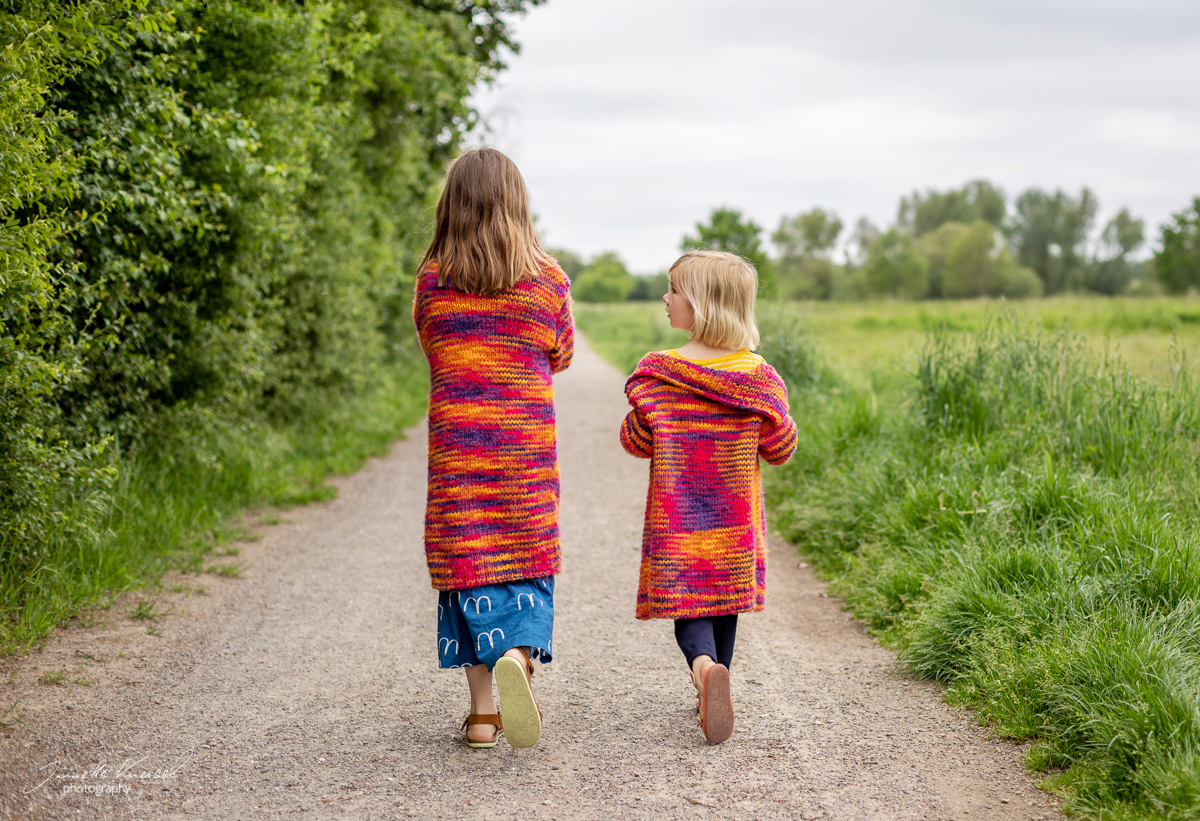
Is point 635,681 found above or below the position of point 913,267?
below

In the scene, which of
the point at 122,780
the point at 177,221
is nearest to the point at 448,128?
the point at 177,221

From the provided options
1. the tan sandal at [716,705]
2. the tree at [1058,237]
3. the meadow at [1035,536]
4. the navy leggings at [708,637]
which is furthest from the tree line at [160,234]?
the tree at [1058,237]

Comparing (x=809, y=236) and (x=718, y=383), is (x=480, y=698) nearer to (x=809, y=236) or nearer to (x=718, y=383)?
(x=718, y=383)

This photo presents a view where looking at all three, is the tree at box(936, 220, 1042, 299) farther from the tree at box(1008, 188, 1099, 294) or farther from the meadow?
the meadow

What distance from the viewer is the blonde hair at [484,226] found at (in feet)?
10.7

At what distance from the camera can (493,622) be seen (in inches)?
130

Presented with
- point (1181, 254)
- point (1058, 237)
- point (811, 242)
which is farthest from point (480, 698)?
point (1058, 237)

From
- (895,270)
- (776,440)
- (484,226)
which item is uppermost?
(895,270)

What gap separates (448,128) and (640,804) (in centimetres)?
1381

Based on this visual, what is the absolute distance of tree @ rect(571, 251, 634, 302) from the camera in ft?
363

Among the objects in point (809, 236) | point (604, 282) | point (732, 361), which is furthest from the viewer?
point (604, 282)

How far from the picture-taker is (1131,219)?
3174 inches

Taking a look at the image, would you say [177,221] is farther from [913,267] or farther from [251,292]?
[913,267]

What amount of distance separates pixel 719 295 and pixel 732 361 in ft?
0.86
